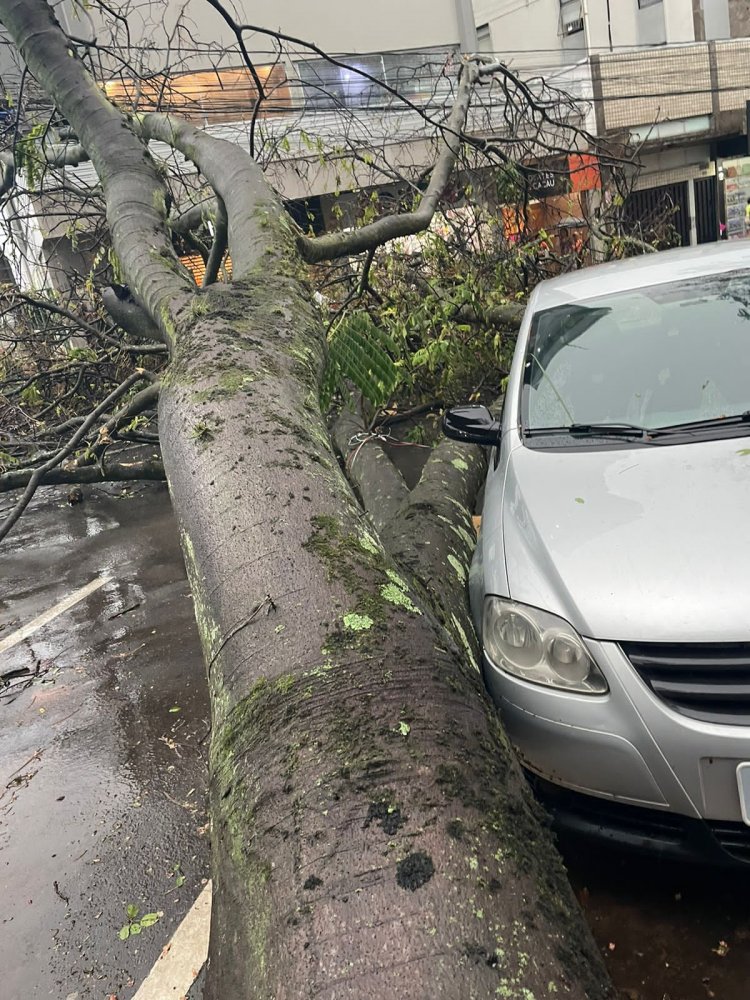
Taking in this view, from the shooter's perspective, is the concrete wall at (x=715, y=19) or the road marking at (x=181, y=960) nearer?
the road marking at (x=181, y=960)

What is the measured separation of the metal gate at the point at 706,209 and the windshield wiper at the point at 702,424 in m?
18.1

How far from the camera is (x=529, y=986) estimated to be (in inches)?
29.8

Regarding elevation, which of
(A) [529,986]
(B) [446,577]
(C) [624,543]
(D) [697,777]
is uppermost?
(A) [529,986]

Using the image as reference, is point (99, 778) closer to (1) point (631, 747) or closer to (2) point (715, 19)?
(1) point (631, 747)

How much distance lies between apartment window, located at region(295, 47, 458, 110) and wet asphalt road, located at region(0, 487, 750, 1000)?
323 centimetres

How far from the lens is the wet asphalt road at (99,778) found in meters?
2.24

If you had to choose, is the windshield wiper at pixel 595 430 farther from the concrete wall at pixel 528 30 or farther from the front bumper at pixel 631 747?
the concrete wall at pixel 528 30

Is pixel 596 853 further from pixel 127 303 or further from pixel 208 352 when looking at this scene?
pixel 127 303

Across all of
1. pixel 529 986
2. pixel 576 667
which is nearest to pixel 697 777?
pixel 576 667

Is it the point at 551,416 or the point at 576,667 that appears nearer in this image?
the point at 576,667

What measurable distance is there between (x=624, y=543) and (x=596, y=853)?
94 cm

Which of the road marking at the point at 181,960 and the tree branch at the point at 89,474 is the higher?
the tree branch at the point at 89,474

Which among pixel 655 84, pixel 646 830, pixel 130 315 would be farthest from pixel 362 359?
pixel 655 84

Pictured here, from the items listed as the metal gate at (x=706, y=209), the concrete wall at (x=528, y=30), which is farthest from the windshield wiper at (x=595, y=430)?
the concrete wall at (x=528, y=30)
